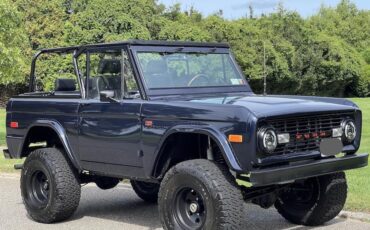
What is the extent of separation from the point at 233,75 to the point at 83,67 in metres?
1.76

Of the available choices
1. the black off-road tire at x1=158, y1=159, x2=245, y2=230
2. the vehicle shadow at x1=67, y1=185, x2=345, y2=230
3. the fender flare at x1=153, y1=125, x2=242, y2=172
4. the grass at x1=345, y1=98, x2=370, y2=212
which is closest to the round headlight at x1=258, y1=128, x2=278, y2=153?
the fender flare at x1=153, y1=125, x2=242, y2=172

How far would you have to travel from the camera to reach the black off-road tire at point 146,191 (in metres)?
8.30

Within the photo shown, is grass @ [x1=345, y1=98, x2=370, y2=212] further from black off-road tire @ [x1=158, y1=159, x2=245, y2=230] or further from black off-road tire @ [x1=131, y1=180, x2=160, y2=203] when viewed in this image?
black off-road tire @ [x1=131, y1=180, x2=160, y2=203]

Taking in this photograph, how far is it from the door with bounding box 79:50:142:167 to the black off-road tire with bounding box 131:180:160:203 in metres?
1.48

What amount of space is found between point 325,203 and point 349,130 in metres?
0.88

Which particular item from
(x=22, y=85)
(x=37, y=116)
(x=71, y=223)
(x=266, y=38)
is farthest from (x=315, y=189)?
(x=266, y=38)

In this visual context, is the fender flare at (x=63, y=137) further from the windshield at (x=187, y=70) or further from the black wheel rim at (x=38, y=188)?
the windshield at (x=187, y=70)

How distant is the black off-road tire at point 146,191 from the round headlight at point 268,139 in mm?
3014

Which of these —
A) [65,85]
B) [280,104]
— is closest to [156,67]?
[280,104]

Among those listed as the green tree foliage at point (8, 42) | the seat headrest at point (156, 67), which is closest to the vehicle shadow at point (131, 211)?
the seat headrest at point (156, 67)

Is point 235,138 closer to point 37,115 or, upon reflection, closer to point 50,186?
point 50,186

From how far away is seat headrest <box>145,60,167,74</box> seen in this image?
6.70 meters

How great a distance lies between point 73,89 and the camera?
26.0 ft

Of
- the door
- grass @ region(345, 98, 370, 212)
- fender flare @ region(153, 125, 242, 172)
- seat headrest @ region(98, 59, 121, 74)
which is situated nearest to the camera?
fender flare @ region(153, 125, 242, 172)
